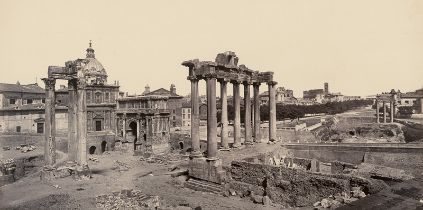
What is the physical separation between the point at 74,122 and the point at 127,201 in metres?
9.16

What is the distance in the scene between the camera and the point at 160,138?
1762 inches

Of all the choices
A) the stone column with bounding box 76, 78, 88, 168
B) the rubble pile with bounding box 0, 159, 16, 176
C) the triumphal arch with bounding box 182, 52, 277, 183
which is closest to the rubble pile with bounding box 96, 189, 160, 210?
the triumphal arch with bounding box 182, 52, 277, 183

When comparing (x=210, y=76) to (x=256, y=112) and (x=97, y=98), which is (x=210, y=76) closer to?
(x=256, y=112)

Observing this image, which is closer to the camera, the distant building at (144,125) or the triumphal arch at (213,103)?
the triumphal arch at (213,103)

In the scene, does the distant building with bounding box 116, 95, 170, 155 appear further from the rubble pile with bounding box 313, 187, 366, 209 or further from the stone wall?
the rubble pile with bounding box 313, 187, 366, 209

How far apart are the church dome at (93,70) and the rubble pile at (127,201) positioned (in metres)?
37.3

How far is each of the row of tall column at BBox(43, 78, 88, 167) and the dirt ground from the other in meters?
1.73

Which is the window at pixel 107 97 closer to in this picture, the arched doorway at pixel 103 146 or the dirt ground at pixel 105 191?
the arched doorway at pixel 103 146

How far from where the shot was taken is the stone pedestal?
743 inches

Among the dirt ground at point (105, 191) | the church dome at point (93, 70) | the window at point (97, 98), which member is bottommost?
the dirt ground at point (105, 191)

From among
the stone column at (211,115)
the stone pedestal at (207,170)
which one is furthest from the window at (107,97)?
the stone column at (211,115)

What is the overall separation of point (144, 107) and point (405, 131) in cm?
3733

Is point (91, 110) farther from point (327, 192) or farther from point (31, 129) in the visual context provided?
point (327, 192)

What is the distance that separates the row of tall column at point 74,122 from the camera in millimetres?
22594
